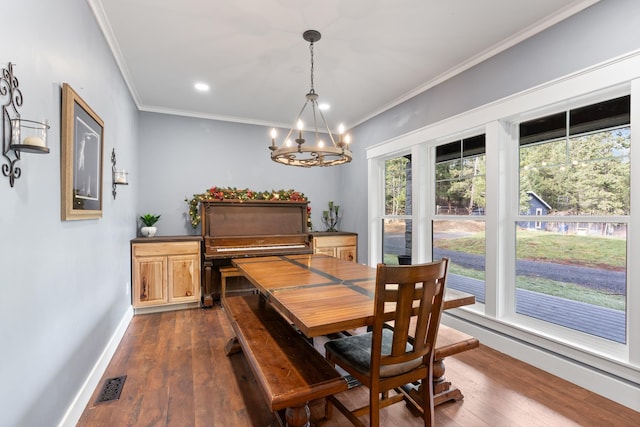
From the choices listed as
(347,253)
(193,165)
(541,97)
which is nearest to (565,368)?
(541,97)

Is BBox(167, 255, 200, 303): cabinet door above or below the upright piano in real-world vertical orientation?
below

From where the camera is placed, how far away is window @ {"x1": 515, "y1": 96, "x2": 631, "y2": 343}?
2.15 m

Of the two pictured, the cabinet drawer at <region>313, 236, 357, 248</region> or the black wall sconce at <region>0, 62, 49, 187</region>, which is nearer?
the black wall sconce at <region>0, 62, 49, 187</region>

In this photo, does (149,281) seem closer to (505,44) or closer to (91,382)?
(91,382)

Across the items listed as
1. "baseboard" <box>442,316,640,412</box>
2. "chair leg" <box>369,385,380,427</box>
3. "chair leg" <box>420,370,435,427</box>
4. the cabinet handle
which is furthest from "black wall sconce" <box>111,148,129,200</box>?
"baseboard" <box>442,316,640,412</box>

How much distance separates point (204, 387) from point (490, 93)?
346 cm

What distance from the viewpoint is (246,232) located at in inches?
178

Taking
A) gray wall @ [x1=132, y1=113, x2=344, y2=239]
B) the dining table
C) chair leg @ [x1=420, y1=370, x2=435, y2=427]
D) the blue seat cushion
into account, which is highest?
gray wall @ [x1=132, y1=113, x2=344, y2=239]

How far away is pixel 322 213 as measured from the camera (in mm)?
5488

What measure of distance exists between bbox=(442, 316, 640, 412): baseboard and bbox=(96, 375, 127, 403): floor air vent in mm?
3044

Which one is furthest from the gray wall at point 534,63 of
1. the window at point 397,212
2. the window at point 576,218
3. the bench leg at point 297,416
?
the bench leg at point 297,416

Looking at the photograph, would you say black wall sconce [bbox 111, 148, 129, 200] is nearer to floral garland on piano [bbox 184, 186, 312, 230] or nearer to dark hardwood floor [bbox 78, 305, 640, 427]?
floral garland on piano [bbox 184, 186, 312, 230]

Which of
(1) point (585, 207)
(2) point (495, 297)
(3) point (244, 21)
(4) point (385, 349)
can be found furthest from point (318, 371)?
(3) point (244, 21)

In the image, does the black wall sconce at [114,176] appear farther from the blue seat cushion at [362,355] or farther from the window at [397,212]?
the window at [397,212]
